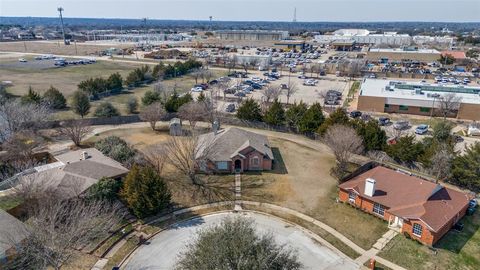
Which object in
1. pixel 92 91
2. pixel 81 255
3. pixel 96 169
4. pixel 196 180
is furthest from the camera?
pixel 92 91

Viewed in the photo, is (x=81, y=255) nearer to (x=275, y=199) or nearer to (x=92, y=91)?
(x=275, y=199)

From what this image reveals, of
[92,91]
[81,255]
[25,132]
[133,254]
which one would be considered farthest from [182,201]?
[92,91]

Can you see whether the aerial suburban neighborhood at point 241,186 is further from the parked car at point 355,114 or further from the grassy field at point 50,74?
the grassy field at point 50,74

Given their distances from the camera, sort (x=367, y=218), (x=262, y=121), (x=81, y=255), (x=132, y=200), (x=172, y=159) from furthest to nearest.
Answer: (x=262, y=121), (x=172, y=159), (x=367, y=218), (x=132, y=200), (x=81, y=255)

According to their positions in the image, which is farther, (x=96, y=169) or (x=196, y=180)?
(x=196, y=180)

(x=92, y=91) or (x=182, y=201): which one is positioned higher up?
(x=92, y=91)

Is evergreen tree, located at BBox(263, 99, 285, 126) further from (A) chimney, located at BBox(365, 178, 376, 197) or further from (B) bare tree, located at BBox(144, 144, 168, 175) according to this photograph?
(A) chimney, located at BBox(365, 178, 376, 197)
